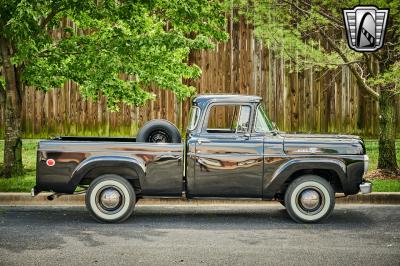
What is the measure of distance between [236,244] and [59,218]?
2.98 meters

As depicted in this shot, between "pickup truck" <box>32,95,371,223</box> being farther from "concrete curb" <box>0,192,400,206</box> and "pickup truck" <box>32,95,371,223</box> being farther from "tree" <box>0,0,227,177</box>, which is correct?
"tree" <box>0,0,227,177</box>

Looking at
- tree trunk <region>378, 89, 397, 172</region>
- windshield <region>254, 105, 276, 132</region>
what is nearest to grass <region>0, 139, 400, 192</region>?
tree trunk <region>378, 89, 397, 172</region>

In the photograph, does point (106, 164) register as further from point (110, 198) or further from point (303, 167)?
point (303, 167)

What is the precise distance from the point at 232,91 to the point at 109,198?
738 cm

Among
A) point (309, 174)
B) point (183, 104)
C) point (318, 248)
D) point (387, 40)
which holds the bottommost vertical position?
point (318, 248)

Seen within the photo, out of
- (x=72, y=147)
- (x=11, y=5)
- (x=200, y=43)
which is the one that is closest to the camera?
(x=72, y=147)

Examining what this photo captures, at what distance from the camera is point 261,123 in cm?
946

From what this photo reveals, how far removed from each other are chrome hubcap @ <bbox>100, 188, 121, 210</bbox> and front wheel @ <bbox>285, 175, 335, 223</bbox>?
2.30 meters

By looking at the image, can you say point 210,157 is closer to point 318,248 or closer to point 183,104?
point 318,248

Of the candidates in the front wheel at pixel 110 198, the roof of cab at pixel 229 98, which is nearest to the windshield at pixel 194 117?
the roof of cab at pixel 229 98

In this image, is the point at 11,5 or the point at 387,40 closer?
the point at 11,5

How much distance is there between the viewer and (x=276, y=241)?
8125 millimetres

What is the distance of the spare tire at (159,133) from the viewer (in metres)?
9.79

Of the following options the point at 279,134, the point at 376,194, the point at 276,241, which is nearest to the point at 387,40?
the point at 376,194
